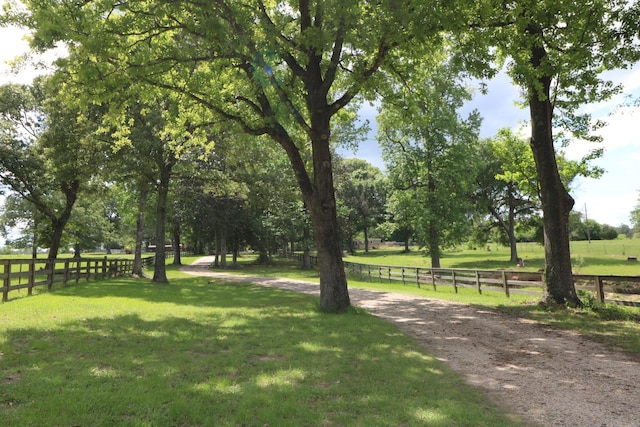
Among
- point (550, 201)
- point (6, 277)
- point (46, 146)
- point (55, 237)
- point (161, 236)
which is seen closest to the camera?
point (6, 277)

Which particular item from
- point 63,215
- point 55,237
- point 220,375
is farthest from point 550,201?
point 55,237

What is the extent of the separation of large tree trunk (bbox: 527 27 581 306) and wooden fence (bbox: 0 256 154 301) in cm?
1589

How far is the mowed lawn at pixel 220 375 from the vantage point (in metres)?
4.06

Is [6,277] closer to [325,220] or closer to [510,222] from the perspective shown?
[325,220]

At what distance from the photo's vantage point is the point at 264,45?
10.2m

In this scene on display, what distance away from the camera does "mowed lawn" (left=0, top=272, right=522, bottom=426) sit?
4062 mm

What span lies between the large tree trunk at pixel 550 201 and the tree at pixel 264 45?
4.16 metres

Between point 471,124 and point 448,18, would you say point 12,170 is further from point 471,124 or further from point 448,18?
point 471,124

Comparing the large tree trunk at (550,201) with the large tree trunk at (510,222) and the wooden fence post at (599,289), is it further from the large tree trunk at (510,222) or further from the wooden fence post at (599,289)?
the large tree trunk at (510,222)

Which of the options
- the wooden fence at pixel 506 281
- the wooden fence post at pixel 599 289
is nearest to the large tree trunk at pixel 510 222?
the wooden fence at pixel 506 281

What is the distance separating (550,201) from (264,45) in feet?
31.1

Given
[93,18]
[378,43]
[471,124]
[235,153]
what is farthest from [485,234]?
[93,18]

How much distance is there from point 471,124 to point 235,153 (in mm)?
17762

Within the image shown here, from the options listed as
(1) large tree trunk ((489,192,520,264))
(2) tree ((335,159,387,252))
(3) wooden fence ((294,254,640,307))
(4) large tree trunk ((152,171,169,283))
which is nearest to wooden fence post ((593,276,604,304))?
(3) wooden fence ((294,254,640,307))
